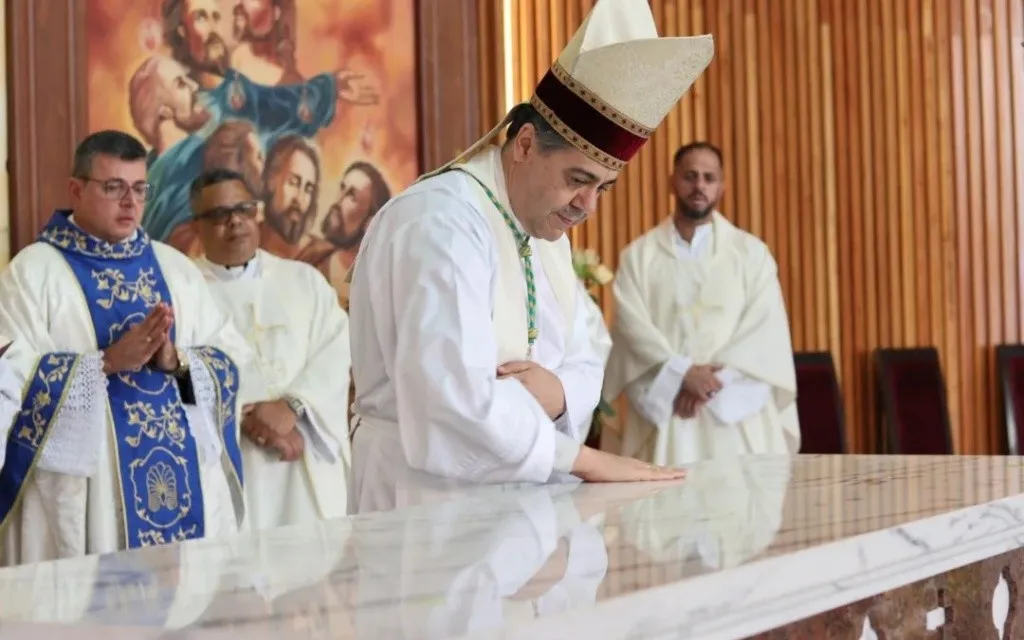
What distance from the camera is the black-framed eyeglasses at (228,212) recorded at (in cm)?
624

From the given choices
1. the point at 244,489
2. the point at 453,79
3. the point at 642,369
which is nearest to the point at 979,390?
the point at 642,369

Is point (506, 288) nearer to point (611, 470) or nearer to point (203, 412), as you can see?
point (611, 470)

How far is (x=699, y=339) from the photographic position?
23.7ft

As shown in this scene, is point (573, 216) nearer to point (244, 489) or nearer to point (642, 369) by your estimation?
point (244, 489)

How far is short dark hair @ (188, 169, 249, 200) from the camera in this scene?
6277mm

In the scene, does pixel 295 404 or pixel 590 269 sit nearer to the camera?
pixel 295 404

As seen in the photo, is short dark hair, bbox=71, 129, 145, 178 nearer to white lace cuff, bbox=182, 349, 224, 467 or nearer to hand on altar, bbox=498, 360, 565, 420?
white lace cuff, bbox=182, 349, 224, 467

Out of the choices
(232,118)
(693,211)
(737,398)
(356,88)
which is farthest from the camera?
(693,211)

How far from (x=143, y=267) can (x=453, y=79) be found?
230 cm

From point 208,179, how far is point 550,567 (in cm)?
488

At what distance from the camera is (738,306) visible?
24.0ft

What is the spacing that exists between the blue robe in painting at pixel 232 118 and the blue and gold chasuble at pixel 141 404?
0.89m

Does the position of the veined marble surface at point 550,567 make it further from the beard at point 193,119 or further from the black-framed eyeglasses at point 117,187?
the beard at point 193,119

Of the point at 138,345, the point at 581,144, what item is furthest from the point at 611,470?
the point at 138,345
